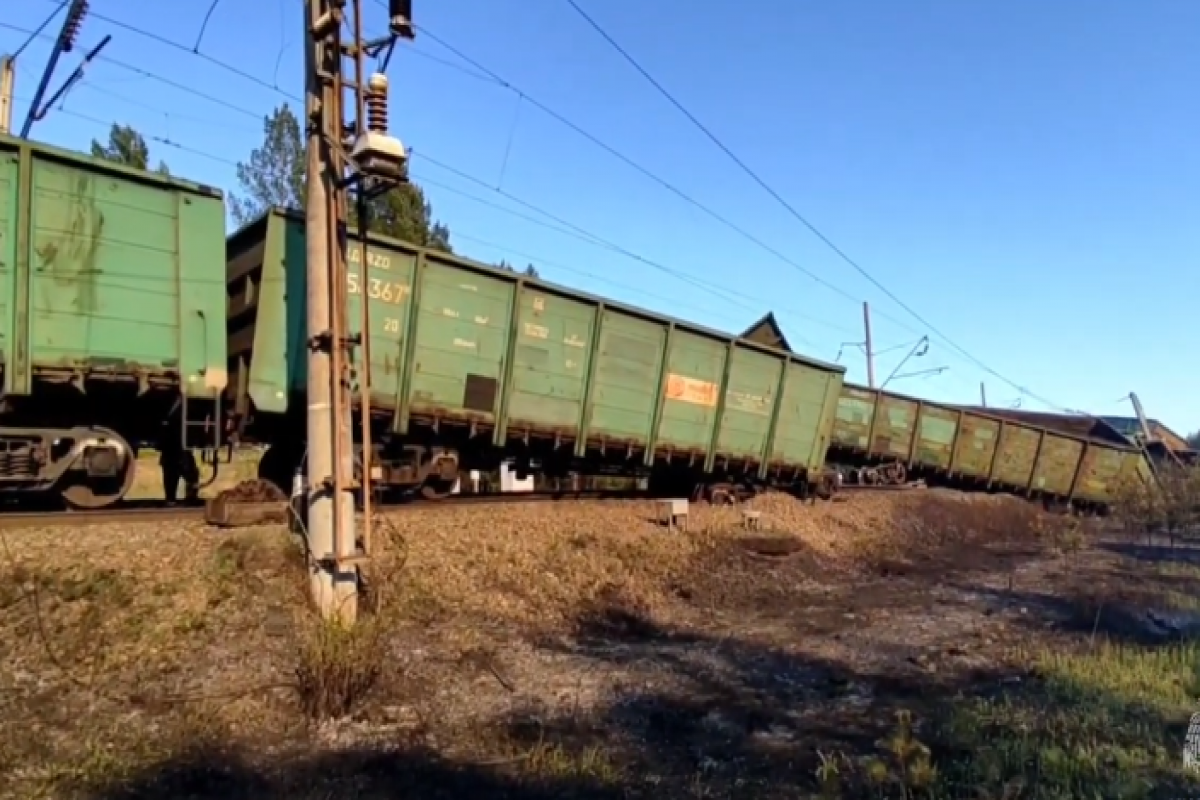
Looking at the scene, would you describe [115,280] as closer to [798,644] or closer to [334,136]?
[334,136]

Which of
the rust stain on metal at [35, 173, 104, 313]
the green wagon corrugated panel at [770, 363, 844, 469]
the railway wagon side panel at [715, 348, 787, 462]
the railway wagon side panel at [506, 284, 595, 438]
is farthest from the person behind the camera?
the green wagon corrugated panel at [770, 363, 844, 469]

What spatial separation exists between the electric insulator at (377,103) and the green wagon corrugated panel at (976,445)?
69.5 ft

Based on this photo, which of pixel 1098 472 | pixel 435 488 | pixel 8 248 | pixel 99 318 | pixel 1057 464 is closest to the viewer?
pixel 8 248

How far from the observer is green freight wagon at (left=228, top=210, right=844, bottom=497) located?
30.4ft

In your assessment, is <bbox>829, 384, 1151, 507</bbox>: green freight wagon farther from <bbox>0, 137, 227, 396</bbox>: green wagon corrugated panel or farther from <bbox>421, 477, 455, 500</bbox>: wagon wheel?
<bbox>0, 137, 227, 396</bbox>: green wagon corrugated panel

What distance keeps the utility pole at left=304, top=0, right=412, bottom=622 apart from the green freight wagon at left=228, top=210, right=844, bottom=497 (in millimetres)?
1335

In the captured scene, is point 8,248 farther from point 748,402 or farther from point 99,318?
point 748,402

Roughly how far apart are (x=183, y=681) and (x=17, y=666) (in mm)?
983

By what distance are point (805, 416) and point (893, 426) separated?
270 inches

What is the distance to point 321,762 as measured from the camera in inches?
178

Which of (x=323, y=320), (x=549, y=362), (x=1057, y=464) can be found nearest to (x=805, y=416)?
(x=549, y=362)

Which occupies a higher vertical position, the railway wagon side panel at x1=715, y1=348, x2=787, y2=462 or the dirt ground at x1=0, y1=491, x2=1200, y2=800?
the railway wagon side panel at x1=715, y1=348, x2=787, y2=462

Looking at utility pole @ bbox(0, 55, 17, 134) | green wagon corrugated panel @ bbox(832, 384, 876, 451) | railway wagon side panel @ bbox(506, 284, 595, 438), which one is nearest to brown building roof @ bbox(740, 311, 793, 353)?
green wagon corrugated panel @ bbox(832, 384, 876, 451)

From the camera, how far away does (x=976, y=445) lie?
2423cm
